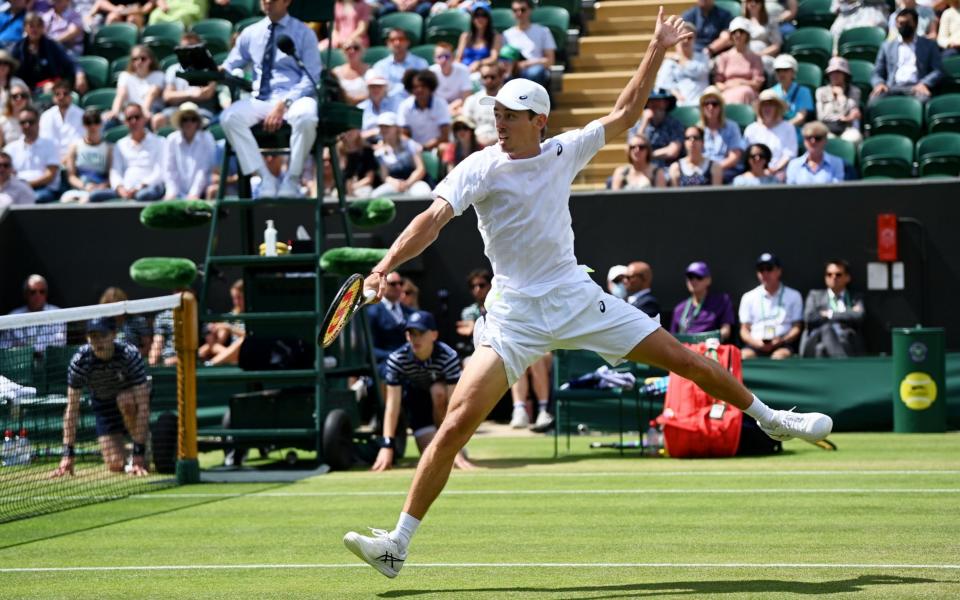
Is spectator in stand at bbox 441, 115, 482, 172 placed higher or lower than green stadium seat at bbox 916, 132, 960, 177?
higher

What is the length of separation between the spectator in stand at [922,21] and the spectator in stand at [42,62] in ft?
36.5

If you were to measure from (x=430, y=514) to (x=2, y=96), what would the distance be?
43.7 feet

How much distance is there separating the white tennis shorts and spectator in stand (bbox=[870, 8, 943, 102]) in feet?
38.4

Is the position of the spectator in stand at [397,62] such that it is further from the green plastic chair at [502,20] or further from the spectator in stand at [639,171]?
the spectator in stand at [639,171]

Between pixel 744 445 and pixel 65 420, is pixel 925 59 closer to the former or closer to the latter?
pixel 744 445

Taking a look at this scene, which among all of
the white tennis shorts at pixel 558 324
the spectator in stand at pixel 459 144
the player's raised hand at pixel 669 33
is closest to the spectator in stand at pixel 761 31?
the spectator in stand at pixel 459 144

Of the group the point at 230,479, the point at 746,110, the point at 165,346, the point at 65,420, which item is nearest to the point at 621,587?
the point at 230,479

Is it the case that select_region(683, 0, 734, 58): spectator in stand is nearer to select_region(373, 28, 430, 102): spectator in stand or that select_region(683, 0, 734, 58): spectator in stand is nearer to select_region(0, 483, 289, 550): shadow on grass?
select_region(373, 28, 430, 102): spectator in stand

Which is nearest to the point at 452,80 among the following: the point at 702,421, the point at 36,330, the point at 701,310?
the point at 701,310

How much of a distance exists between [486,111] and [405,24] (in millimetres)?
3951

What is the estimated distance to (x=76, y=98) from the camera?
21.0 meters

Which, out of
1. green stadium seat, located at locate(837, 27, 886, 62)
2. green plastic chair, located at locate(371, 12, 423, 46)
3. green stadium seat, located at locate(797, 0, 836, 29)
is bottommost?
green stadium seat, located at locate(837, 27, 886, 62)

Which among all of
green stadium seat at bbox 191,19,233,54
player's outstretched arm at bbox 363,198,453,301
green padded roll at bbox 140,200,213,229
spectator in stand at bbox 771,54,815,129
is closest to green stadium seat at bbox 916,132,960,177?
spectator in stand at bbox 771,54,815,129

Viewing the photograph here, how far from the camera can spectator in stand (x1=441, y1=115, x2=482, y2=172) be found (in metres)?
17.8
